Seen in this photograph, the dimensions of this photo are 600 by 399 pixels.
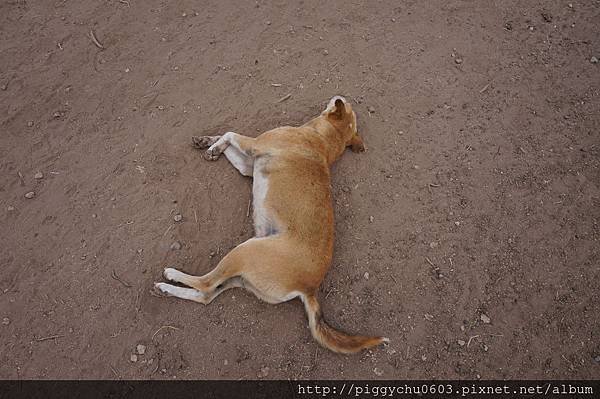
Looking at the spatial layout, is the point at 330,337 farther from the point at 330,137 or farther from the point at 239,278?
the point at 330,137

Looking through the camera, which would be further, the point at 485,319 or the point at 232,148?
the point at 232,148

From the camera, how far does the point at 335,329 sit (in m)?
3.66

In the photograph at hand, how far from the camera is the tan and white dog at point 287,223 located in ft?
11.7

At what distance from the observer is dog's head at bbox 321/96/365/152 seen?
14.7ft

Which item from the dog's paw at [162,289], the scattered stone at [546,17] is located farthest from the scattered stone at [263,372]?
the scattered stone at [546,17]

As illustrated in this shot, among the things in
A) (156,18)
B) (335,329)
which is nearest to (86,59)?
(156,18)

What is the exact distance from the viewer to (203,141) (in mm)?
4621

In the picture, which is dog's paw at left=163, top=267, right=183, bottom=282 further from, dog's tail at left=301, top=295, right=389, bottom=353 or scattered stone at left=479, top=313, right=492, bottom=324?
scattered stone at left=479, top=313, right=492, bottom=324

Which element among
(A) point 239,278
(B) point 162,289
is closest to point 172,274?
(B) point 162,289

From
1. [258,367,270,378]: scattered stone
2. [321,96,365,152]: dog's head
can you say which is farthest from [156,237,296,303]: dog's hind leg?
[321,96,365,152]: dog's head

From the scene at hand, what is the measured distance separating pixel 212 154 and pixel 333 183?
Answer: 4.25ft

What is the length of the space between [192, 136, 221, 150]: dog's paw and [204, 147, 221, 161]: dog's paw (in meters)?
0.12

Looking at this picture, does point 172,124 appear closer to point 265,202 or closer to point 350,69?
point 265,202

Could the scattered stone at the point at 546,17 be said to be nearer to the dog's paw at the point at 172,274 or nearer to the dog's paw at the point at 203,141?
the dog's paw at the point at 203,141
